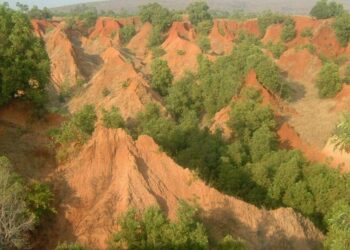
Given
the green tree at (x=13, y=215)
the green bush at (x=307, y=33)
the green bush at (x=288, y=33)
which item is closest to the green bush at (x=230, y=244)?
the green tree at (x=13, y=215)

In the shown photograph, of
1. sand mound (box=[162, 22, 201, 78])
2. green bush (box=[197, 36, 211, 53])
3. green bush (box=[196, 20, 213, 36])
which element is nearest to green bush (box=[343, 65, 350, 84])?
sand mound (box=[162, 22, 201, 78])

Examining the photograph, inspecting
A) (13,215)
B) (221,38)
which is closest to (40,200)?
(13,215)

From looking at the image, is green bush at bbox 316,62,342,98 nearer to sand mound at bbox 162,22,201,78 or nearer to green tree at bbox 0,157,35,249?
sand mound at bbox 162,22,201,78

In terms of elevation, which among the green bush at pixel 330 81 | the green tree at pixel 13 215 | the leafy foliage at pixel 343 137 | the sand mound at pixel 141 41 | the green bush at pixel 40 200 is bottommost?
the sand mound at pixel 141 41

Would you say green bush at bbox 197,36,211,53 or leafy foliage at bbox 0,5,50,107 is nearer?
leafy foliage at bbox 0,5,50,107

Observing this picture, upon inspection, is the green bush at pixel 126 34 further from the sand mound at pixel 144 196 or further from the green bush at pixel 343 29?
the sand mound at pixel 144 196

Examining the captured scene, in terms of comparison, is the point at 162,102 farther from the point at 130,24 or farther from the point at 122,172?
the point at 130,24

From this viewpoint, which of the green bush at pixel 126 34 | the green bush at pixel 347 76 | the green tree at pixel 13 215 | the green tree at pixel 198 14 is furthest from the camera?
the green tree at pixel 198 14
